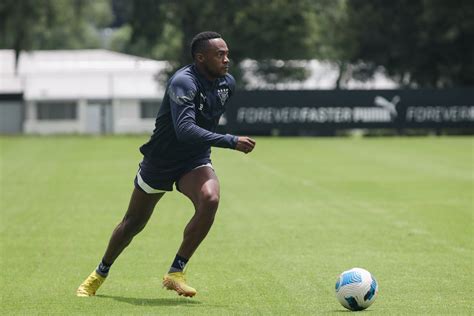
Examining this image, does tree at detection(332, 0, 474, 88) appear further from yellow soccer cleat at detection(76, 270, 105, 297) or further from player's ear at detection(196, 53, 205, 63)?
player's ear at detection(196, 53, 205, 63)

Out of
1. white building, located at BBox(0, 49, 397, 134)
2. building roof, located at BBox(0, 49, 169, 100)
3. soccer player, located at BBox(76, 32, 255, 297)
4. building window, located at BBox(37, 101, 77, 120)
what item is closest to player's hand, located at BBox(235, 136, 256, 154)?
soccer player, located at BBox(76, 32, 255, 297)

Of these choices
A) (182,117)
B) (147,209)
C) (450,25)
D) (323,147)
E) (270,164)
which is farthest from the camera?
(450,25)

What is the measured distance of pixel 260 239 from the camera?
48.7ft

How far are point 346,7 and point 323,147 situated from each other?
30518mm

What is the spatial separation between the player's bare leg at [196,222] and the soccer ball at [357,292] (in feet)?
3.91

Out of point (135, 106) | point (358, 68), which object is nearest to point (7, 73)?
point (135, 106)

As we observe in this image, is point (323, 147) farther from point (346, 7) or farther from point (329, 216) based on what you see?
point (346, 7)

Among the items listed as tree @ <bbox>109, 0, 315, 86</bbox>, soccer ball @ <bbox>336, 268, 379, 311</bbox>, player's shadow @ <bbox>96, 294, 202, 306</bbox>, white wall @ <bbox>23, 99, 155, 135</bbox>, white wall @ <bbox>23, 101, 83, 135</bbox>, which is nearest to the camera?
soccer ball @ <bbox>336, 268, 379, 311</bbox>

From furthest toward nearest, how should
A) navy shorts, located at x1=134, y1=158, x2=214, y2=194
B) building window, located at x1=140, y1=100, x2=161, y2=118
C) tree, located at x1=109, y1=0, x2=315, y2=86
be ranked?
building window, located at x1=140, y1=100, x2=161, y2=118 < tree, located at x1=109, y1=0, x2=315, y2=86 < navy shorts, located at x1=134, y1=158, x2=214, y2=194

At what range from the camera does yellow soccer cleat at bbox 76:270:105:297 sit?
33.8ft

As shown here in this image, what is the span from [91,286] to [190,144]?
1.59m

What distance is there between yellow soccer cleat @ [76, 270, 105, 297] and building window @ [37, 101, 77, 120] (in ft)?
211

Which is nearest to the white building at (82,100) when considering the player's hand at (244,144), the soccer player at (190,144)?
the soccer player at (190,144)

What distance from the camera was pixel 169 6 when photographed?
66312 millimetres
